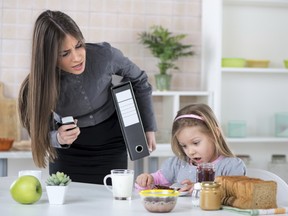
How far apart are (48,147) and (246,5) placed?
2381 millimetres

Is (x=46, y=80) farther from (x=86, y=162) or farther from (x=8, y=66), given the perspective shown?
(x=8, y=66)

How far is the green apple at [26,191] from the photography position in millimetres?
1989

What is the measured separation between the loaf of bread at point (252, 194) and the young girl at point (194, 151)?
41cm

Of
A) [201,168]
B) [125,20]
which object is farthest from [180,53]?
[201,168]

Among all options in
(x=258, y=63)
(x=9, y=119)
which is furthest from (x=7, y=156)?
(x=258, y=63)

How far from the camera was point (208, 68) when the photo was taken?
448cm

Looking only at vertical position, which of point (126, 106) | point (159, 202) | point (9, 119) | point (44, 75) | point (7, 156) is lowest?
point (7, 156)

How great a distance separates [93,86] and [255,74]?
2.09 metres

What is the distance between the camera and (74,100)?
2822 mm

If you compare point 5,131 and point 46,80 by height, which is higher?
point 46,80

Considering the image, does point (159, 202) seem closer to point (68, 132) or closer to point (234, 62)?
point (68, 132)

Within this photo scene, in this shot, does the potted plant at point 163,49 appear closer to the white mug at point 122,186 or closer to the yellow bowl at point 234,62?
the yellow bowl at point 234,62

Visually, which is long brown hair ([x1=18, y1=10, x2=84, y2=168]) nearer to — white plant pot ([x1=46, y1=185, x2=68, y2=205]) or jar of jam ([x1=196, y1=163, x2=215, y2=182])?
white plant pot ([x1=46, y1=185, x2=68, y2=205])

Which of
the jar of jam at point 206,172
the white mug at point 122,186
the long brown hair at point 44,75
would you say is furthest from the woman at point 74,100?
the jar of jam at point 206,172
